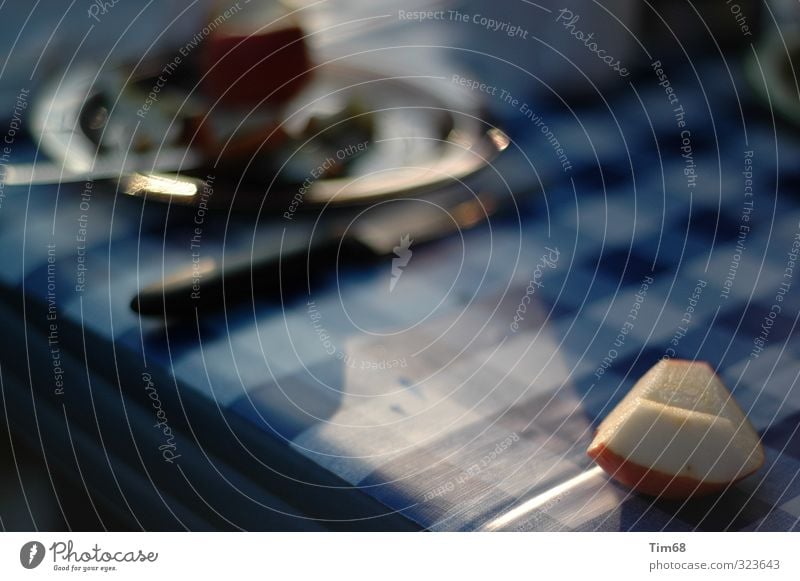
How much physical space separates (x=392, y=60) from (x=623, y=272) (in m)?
0.17

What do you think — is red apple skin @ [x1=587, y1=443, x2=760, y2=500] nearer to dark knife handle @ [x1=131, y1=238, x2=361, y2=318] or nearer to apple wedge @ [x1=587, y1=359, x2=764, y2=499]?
apple wedge @ [x1=587, y1=359, x2=764, y2=499]

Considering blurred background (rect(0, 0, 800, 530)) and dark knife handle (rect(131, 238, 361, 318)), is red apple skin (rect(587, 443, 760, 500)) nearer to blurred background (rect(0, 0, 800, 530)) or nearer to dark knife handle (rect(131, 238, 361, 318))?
blurred background (rect(0, 0, 800, 530))

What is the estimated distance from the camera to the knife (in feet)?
1.85

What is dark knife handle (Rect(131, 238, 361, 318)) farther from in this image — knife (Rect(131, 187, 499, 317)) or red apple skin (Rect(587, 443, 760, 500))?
red apple skin (Rect(587, 443, 760, 500))

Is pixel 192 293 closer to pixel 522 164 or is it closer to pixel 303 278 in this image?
pixel 303 278

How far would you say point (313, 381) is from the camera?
56 cm

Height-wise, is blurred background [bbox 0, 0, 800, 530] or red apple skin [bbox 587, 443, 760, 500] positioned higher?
blurred background [bbox 0, 0, 800, 530]

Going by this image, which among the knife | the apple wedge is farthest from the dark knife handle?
the apple wedge

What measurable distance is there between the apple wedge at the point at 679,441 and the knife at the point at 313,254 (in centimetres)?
14

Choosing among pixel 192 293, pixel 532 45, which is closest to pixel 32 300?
pixel 192 293

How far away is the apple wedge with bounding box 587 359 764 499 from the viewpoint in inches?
20.9

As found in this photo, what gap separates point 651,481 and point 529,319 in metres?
0.11

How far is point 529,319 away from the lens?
591mm
